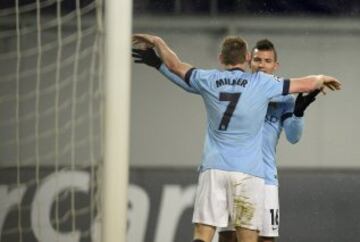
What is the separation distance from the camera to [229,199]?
272 centimetres

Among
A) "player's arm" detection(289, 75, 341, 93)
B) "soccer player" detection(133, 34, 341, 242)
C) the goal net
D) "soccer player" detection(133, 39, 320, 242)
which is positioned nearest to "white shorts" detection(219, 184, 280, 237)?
"soccer player" detection(133, 39, 320, 242)

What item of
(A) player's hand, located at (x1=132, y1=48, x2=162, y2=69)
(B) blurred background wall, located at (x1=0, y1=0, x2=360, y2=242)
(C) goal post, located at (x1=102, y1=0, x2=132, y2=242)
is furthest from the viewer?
(B) blurred background wall, located at (x1=0, y1=0, x2=360, y2=242)

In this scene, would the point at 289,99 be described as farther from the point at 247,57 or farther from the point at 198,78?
the point at 198,78

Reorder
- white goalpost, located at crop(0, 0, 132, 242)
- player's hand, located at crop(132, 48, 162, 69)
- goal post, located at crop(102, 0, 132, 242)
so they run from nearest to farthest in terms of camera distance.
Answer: goal post, located at crop(102, 0, 132, 242)
player's hand, located at crop(132, 48, 162, 69)
white goalpost, located at crop(0, 0, 132, 242)

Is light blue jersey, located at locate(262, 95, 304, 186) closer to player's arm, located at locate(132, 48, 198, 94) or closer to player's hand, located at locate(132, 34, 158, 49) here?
player's arm, located at locate(132, 48, 198, 94)

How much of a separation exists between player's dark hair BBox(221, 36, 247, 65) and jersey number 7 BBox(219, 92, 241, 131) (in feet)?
0.34

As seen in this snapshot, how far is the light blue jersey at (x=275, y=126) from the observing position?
2.92m

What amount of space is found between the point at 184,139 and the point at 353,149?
2.58 ft

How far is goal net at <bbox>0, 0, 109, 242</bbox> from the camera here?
3.77 m

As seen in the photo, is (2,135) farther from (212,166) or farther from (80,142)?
(212,166)

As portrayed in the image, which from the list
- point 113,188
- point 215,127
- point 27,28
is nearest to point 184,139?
point 27,28

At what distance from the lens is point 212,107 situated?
9.07 feet

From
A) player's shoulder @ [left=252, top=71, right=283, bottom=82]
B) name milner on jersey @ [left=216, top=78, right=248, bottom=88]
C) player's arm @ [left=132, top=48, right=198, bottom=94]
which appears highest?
player's arm @ [left=132, top=48, right=198, bottom=94]

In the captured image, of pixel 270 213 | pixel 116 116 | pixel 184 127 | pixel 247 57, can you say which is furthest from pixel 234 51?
pixel 184 127
